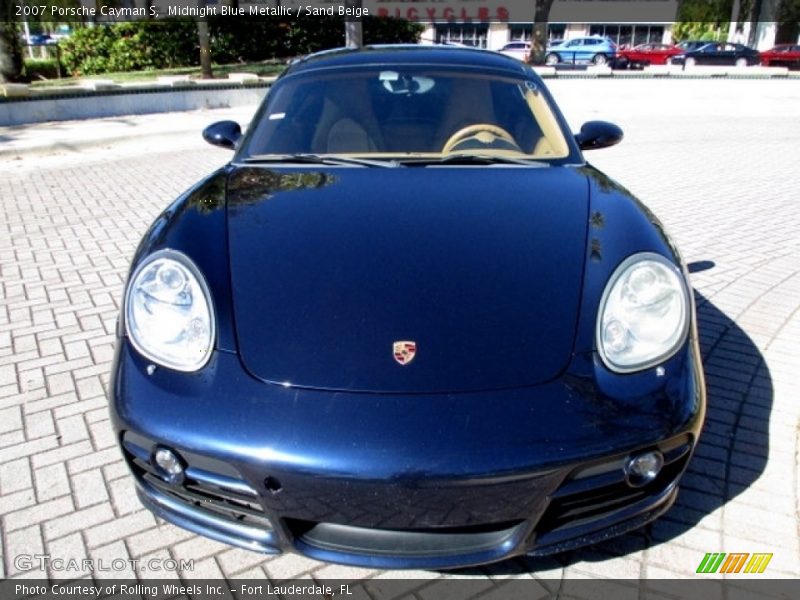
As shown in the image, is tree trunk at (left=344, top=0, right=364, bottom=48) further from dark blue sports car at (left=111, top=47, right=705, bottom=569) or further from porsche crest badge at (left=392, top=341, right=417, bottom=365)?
porsche crest badge at (left=392, top=341, right=417, bottom=365)

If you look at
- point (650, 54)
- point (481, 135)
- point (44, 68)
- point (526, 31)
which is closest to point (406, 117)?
point (481, 135)

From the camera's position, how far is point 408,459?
5.10 ft

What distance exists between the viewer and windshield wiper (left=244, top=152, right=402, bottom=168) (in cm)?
273

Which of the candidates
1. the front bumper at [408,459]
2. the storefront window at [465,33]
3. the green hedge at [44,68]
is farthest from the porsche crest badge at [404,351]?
the storefront window at [465,33]

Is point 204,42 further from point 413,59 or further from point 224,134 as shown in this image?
point 413,59

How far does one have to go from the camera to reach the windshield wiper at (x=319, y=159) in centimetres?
273

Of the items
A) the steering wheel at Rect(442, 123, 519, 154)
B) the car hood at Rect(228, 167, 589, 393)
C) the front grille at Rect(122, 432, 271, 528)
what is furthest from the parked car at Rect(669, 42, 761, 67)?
the front grille at Rect(122, 432, 271, 528)

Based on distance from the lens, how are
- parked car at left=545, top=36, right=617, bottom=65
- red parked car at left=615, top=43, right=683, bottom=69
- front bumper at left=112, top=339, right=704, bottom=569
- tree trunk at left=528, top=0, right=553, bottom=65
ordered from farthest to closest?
red parked car at left=615, top=43, right=683, bottom=69 < parked car at left=545, top=36, right=617, bottom=65 < tree trunk at left=528, top=0, right=553, bottom=65 < front bumper at left=112, top=339, right=704, bottom=569

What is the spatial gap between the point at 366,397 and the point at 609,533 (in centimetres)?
79

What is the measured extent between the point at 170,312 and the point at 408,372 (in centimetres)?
77

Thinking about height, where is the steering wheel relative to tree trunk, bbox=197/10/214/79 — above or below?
below

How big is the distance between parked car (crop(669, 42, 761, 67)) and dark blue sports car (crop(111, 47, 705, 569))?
34769 mm

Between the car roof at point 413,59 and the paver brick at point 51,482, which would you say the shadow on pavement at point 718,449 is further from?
the car roof at point 413,59

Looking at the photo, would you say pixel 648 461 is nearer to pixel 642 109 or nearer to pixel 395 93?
pixel 395 93
